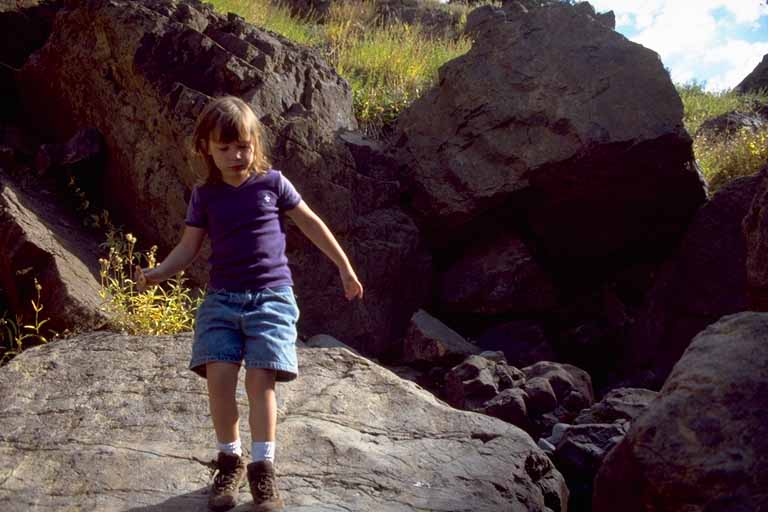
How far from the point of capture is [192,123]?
5.86 m

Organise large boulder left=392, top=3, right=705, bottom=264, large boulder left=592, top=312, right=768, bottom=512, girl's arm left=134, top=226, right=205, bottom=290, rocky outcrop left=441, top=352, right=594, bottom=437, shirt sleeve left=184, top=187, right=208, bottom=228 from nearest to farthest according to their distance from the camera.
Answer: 1. large boulder left=592, top=312, right=768, bottom=512
2. girl's arm left=134, top=226, right=205, bottom=290
3. shirt sleeve left=184, top=187, right=208, bottom=228
4. rocky outcrop left=441, top=352, right=594, bottom=437
5. large boulder left=392, top=3, right=705, bottom=264

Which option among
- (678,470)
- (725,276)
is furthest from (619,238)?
(678,470)

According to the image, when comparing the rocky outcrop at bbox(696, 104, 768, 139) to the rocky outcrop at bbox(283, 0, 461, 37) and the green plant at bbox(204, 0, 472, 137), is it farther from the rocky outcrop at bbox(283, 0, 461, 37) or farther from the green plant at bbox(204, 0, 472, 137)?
the rocky outcrop at bbox(283, 0, 461, 37)

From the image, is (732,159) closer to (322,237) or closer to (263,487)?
(322,237)

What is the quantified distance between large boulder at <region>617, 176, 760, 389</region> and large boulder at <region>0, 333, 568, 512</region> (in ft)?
9.21

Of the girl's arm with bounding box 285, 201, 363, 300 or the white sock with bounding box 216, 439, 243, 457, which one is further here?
the girl's arm with bounding box 285, 201, 363, 300

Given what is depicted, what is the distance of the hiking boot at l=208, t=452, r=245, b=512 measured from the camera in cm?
302

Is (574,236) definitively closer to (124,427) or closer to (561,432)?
(561,432)

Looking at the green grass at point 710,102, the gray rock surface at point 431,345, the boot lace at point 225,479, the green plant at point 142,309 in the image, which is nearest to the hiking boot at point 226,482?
the boot lace at point 225,479

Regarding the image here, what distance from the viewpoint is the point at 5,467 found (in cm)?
346

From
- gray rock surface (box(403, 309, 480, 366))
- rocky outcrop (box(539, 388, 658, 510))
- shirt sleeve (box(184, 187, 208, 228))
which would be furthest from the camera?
gray rock surface (box(403, 309, 480, 366))

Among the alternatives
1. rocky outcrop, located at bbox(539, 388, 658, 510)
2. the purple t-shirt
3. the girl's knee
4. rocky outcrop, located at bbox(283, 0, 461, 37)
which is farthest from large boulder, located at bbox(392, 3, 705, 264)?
rocky outcrop, located at bbox(283, 0, 461, 37)

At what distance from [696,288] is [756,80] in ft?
35.0

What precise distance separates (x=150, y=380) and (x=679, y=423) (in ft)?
8.10
